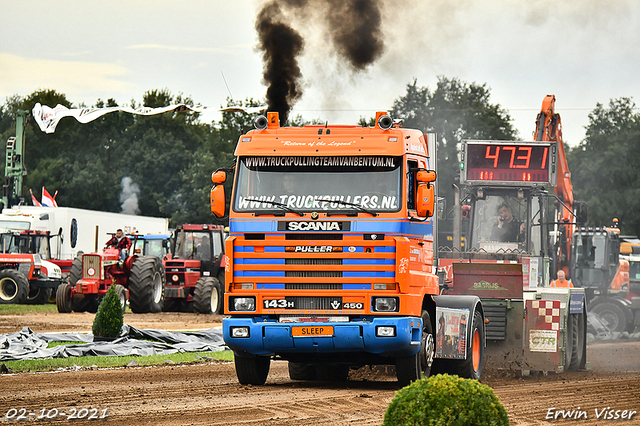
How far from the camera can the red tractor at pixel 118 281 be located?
96.4 ft

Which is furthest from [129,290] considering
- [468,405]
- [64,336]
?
[468,405]

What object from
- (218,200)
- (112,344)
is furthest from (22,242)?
(218,200)

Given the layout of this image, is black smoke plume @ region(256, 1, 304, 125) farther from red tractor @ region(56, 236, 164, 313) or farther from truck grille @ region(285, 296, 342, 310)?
red tractor @ region(56, 236, 164, 313)

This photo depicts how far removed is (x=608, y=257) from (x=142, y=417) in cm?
2146

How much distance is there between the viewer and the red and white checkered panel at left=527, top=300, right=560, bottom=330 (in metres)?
15.5

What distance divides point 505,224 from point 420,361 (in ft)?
28.3

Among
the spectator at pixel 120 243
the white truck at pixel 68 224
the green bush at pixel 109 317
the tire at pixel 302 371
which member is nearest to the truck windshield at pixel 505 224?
the tire at pixel 302 371

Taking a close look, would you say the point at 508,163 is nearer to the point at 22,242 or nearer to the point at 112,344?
the point at 112,344

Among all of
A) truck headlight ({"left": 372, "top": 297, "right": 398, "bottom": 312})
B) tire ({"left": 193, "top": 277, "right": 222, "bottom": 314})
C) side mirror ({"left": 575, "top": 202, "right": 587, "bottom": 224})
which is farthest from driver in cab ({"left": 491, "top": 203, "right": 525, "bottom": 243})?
tire ({"left": 193, "top": 277, "right": 222, "bottom": 314})

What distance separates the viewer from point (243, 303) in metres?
12.1

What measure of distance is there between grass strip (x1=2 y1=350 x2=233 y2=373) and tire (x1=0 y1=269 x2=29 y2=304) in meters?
16.5

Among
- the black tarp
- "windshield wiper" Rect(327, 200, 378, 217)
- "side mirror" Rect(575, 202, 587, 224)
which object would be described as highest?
"side mirror" Rect(575, 202, 587, 224)

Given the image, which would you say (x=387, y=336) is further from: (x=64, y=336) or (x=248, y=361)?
(x=64, y=336)

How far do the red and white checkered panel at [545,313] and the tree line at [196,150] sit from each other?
141ft
